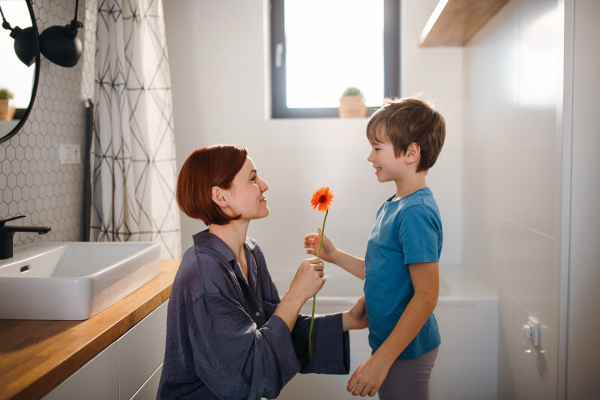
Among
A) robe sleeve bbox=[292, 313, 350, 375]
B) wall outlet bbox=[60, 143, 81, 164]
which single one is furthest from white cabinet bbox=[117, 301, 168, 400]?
wall outlet bbox=[60, 143, 81, 164]

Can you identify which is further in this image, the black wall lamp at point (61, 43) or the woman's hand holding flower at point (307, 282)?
the black wall lamp at point (61, 43)

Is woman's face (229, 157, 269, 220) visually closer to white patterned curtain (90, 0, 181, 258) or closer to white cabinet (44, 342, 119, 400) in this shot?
white cabinet (44, 342, 119, 400)

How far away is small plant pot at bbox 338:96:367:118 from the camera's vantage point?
269 centimetres

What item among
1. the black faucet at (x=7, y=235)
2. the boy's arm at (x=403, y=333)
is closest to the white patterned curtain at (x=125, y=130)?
the black faucet at (x=7, y=235)

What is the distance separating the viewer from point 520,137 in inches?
71.3

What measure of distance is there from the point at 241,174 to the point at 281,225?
155 centimetres

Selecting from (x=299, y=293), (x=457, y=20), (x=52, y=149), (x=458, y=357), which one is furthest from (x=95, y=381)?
(x=457, y=20)

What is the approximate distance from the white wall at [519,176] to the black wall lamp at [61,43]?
5.14ft

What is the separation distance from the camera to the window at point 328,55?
110 inches

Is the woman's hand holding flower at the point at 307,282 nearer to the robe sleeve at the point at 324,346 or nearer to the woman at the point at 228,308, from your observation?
the woman at the point at 228,308

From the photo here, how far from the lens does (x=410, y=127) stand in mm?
1247

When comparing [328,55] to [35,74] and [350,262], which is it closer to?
[35,74]

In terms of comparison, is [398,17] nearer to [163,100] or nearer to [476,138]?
[476,138]

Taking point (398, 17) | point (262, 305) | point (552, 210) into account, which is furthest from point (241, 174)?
point (398, 17)
